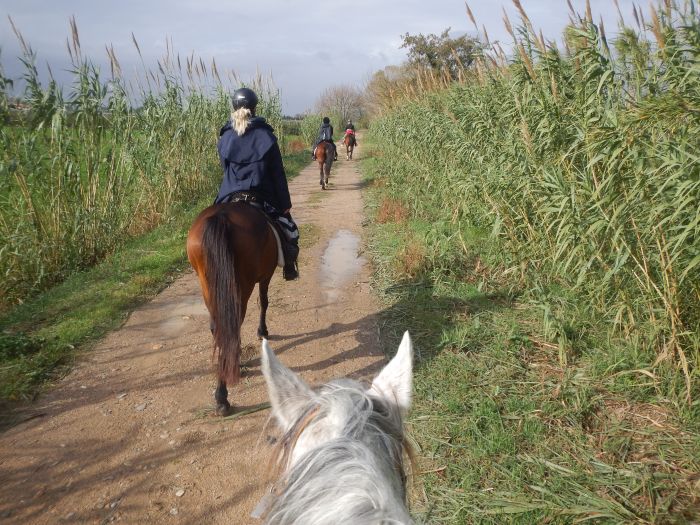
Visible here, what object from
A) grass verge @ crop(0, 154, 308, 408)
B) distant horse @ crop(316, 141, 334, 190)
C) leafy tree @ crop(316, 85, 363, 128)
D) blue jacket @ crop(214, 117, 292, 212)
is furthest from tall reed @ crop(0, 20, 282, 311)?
leafy tree @ crop(316, 85, 363, 128)

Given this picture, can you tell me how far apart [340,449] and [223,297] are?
251cm

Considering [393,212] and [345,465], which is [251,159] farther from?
[393,212]

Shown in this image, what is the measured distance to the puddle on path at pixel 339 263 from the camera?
20.6 ft

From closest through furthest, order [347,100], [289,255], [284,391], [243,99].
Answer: [284,391] < [243,99] < [289,255] < [347,100]

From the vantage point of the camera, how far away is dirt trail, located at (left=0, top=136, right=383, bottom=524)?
2.77 metres

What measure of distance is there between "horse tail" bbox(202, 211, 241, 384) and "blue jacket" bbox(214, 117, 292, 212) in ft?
3.31

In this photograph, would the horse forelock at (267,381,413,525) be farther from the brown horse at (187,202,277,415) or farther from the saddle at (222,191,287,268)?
the saddle at (222,191,287,268)

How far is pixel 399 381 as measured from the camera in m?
1.59

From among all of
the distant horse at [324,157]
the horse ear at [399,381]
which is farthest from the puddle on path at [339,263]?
the distant horse at [324,157]

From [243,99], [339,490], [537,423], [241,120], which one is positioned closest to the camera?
[339,490]

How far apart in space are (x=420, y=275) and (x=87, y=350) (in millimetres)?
3975

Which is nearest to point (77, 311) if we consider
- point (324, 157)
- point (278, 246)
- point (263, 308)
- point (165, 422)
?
point (263, 308)

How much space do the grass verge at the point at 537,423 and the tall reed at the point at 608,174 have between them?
0.30 m

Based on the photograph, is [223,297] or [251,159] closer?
[223,297]
